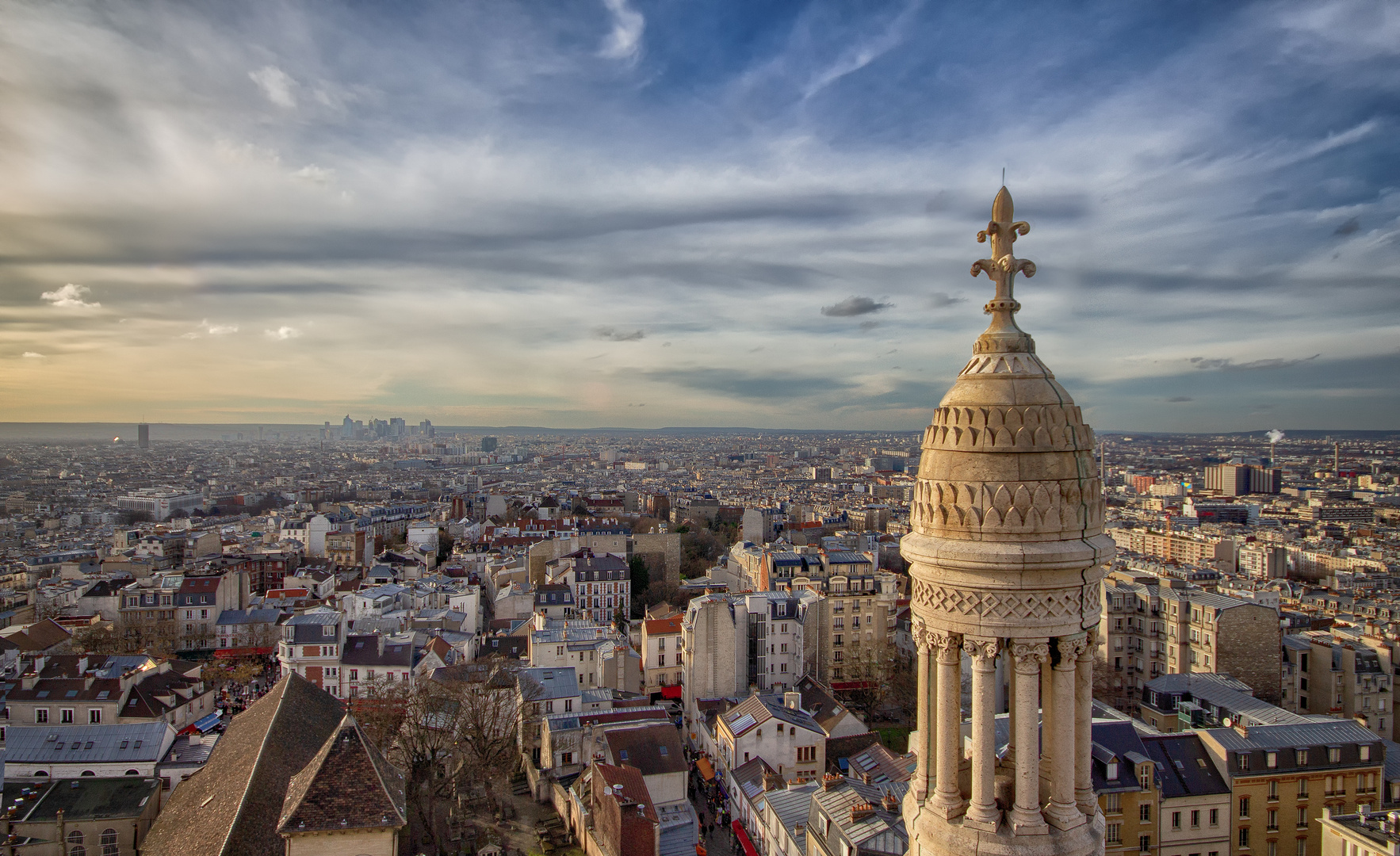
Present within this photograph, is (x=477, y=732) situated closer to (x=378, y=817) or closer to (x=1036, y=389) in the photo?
(x=378, y=817)

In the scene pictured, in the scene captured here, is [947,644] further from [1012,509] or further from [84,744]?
[84,744]

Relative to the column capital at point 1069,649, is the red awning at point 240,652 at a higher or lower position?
Result: lower

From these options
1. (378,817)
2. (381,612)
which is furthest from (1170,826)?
(381,612)

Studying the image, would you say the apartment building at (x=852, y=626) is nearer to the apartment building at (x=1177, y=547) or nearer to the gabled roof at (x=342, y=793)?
the gabled roof at (x=342, y=793)

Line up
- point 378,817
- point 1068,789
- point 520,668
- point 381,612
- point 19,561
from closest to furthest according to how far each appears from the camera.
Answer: point 1068,789 → point 378,817 → point 520,668 → point 381,612 → point 19,561

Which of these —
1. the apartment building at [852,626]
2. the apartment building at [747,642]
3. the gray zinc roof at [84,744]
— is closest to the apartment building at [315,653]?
the gray zinc roof at [84,744]

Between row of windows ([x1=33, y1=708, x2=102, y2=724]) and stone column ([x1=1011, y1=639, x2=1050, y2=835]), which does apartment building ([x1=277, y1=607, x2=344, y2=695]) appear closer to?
row of windows ([x1=33, y1=708, x2=102, y2=724])
